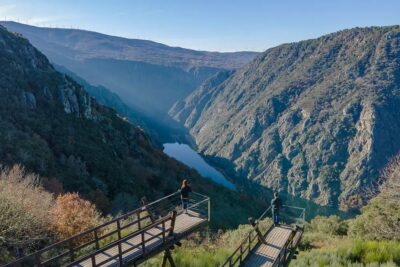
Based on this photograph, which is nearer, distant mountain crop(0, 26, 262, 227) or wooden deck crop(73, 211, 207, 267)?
wooden deck crop(73, 211, 207, 267)

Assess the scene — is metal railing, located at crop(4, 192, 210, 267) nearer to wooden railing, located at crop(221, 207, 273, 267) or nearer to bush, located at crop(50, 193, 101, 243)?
bush, located at crop(50, 193, 101, 243)

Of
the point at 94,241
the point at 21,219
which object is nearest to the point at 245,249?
the point at 94,241

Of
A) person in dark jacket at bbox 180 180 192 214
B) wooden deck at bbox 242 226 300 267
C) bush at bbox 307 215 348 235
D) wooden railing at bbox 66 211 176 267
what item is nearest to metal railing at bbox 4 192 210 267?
wooden railing at bbox 66 211 176 267

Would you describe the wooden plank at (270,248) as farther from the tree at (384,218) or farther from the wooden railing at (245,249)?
the tree at (384,218)

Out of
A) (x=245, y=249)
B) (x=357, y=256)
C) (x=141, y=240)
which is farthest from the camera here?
(x=357, y=256)

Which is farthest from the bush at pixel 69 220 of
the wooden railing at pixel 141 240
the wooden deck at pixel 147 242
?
the wooden railing at pixel 141 240

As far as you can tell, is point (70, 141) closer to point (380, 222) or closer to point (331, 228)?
point (331, 228)

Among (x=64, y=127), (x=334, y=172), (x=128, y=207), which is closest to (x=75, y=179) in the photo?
(x=128, y=207)
